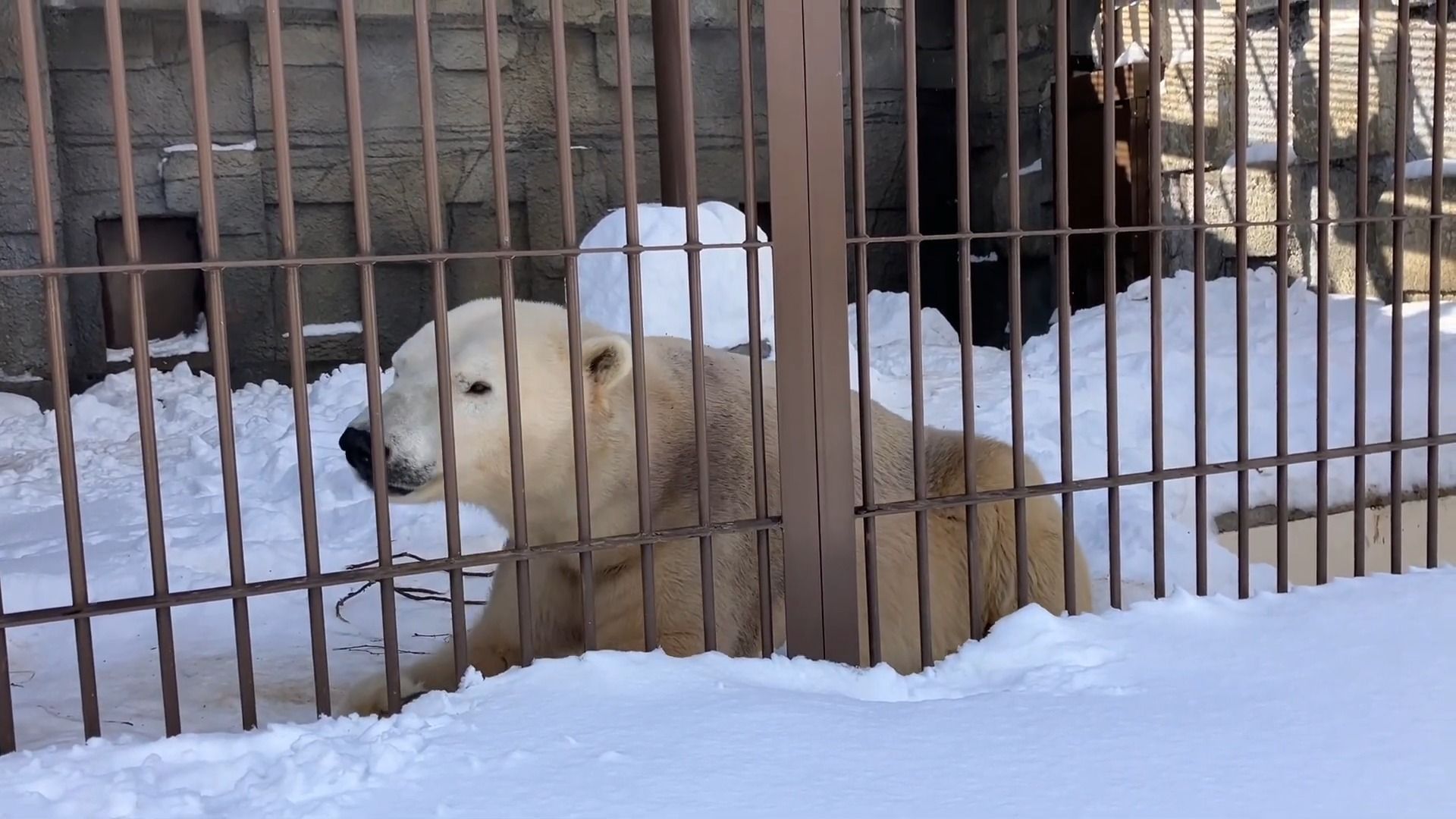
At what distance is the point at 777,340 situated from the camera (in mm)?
2576

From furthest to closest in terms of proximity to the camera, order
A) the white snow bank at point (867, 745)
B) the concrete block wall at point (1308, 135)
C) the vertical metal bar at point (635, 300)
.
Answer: the concrete block wall at point (1308, 135)
the vertical metal bar at point (635, 300)
the white snow bank at point (867, 745)

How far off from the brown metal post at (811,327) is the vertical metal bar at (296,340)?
36.0 inches

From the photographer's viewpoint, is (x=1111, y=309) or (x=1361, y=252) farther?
(x=1361, y=252)

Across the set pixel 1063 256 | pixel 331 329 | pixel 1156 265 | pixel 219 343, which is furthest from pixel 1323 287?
pixel 331 329

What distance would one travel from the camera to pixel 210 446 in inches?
266

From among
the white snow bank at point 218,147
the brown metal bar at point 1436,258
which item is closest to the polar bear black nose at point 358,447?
the brown metal bar at point 1436,258

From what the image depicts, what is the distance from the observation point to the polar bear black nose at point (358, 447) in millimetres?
2600

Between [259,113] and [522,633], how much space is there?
25.7 ft

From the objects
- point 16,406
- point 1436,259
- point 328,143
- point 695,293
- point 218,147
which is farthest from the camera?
point 328,143

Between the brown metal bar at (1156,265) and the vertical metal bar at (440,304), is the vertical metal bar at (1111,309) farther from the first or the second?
the vertical metal bar at (440,304)

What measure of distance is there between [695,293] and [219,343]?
34.7 inches

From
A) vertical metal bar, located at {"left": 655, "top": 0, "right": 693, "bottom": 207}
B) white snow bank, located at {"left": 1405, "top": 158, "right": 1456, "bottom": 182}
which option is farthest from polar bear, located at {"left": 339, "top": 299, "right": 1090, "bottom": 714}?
white snow bank, located at {"left": 1405, "top": 158, "right": 1456, "bottom": 182}

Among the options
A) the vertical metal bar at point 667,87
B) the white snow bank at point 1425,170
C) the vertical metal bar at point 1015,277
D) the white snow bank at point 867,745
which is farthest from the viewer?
the white snow bank at point 1425,170

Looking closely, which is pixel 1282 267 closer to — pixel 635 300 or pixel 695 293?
pixel 695 293
